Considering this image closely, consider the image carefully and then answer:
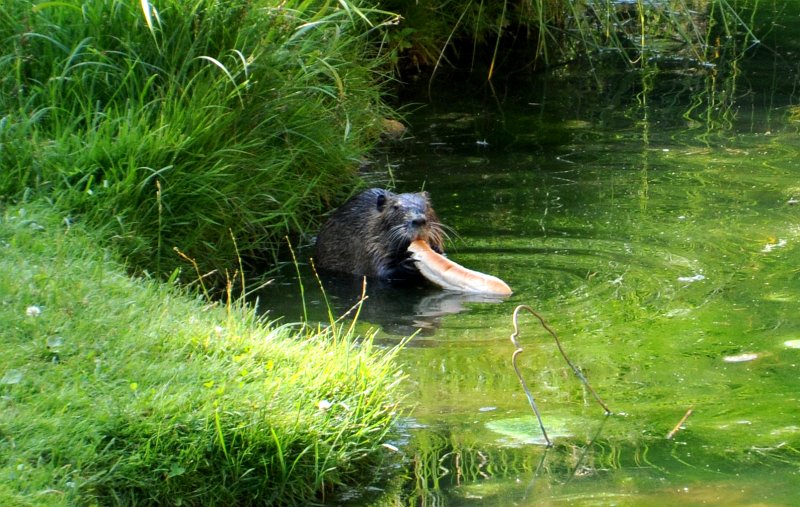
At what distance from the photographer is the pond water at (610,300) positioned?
3801 mm

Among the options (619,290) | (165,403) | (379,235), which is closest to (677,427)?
(165,403)

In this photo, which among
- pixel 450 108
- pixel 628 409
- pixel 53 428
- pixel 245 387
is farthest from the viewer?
pixel 450 108

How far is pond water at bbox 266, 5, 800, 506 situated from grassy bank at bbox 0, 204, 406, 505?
0.28m

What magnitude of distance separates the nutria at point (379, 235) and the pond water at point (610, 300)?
9.4 inches

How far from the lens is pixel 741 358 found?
478 cm

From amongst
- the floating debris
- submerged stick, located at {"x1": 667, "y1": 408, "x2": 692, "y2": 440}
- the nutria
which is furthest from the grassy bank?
the nutria

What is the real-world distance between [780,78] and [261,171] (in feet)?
19.7

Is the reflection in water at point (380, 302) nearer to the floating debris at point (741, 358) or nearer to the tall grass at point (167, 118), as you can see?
the tall grass at point (167, 118)

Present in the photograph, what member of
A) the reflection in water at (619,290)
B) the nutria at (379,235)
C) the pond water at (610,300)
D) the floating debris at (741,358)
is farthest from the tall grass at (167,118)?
the floating debris at (741,358)

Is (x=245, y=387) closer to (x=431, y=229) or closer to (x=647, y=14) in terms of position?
(x=431, y=229)

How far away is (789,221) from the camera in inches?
264

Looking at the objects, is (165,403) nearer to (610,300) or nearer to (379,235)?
(610,300)

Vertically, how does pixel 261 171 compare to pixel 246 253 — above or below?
above

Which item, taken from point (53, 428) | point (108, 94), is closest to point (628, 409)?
point (53, 428)
